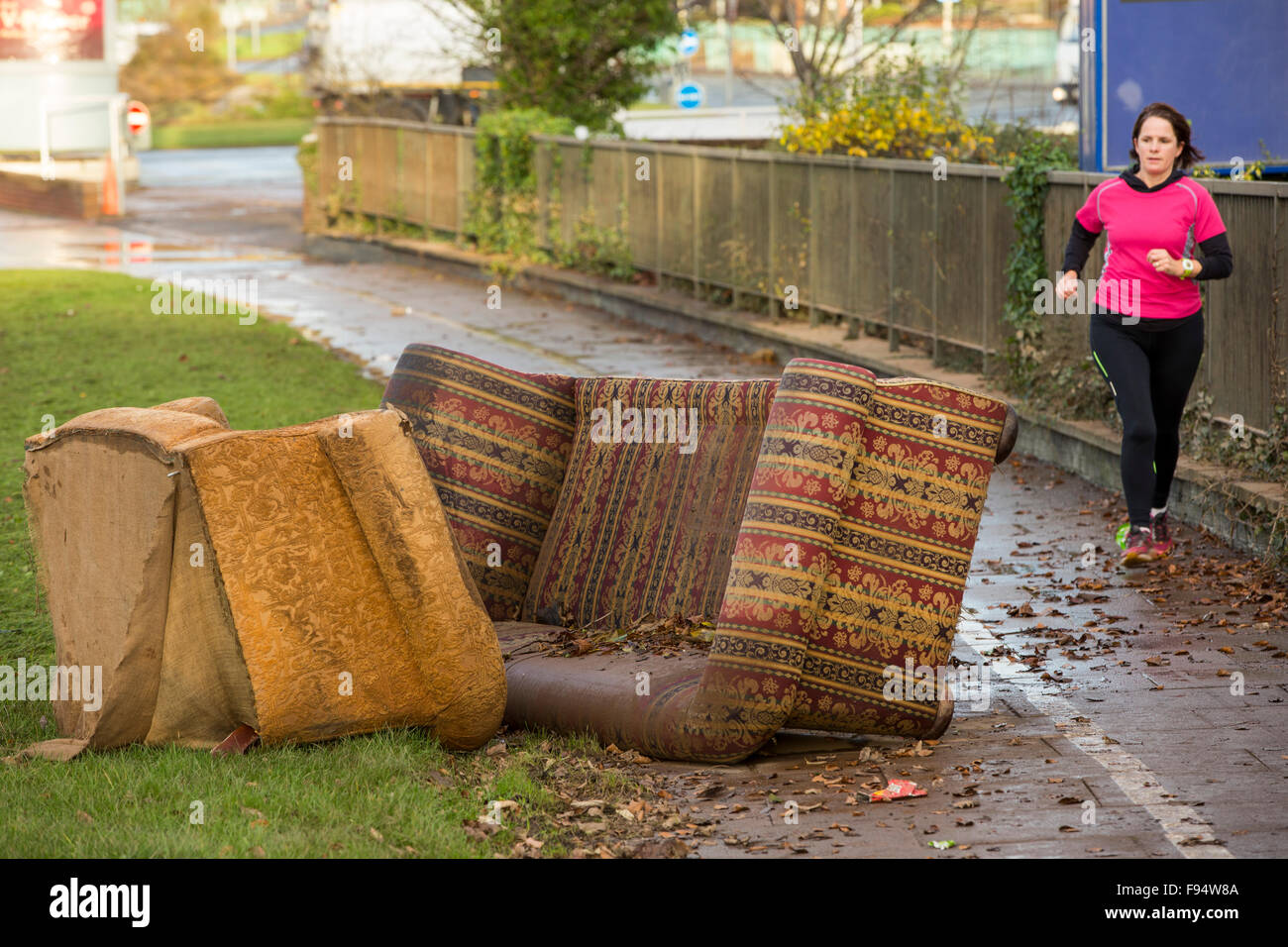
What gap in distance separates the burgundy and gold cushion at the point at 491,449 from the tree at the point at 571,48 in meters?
17.3

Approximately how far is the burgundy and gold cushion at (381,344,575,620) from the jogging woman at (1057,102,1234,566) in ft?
8.53

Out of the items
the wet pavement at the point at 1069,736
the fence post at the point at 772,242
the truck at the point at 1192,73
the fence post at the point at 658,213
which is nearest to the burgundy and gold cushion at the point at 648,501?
the wet pavement at the point at 1069,736

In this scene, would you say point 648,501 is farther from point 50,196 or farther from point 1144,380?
point 50,196

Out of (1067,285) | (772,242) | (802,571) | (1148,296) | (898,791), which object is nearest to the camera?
(898,791)

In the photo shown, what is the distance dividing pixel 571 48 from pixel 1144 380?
16828 mm

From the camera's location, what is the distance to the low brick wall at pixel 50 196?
30469 mm

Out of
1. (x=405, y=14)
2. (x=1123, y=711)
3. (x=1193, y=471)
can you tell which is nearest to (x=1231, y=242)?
(x=1193, y=471)

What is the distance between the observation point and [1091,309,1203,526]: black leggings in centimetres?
804

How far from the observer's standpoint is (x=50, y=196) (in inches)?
1235

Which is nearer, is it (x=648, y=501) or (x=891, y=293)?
(x=648, y=501)

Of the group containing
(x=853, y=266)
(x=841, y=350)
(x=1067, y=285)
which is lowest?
(x=841, y=350)

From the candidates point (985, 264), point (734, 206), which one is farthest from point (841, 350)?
point (734, 206)

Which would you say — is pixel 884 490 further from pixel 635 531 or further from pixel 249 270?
pixel 249 270

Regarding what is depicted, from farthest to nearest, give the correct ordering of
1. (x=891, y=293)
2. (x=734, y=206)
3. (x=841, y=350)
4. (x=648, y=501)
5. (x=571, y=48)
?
(x=571, y=48), (x=734, y=206), (x=841, y=350), (x=891, y=293), (x=648, y=501)
